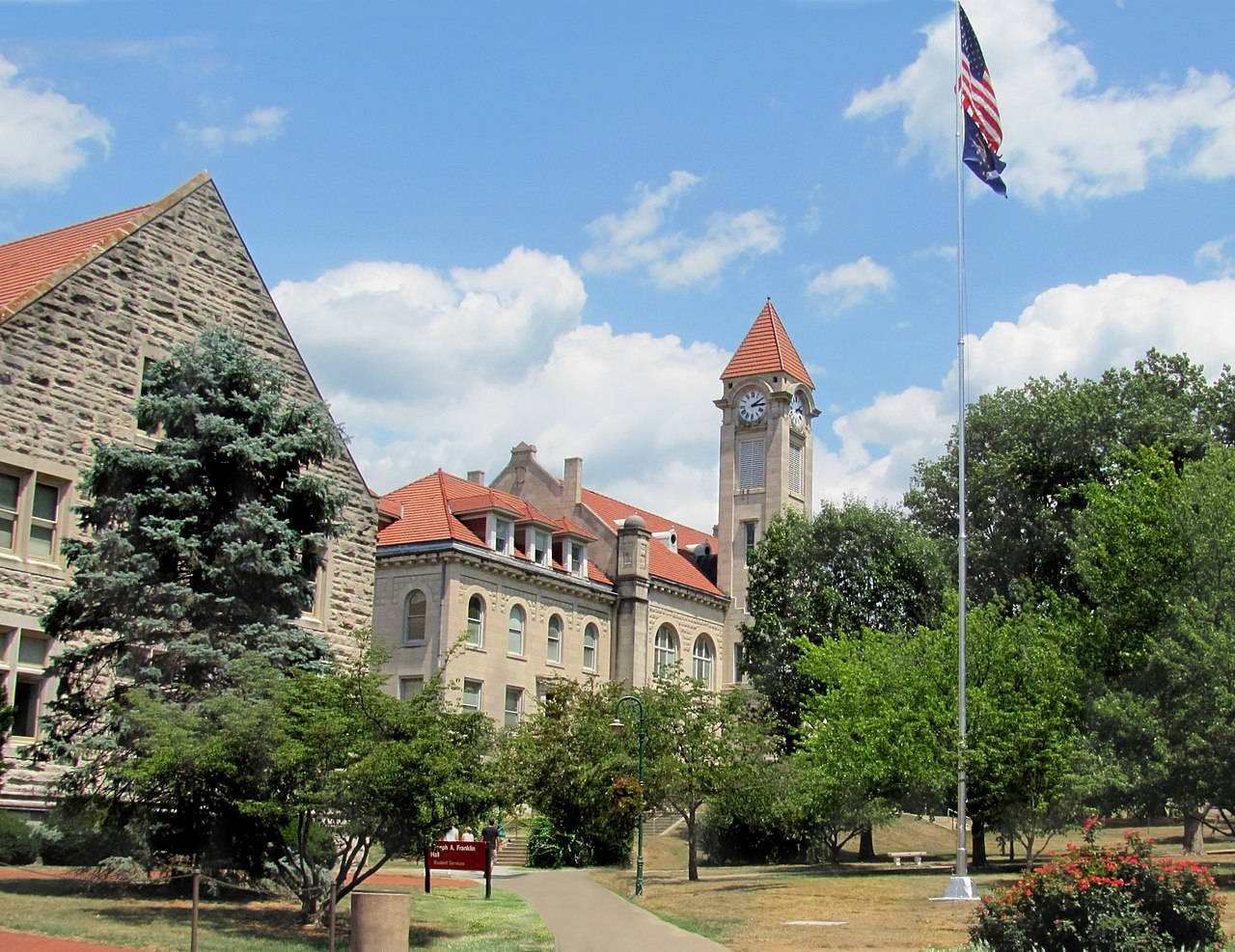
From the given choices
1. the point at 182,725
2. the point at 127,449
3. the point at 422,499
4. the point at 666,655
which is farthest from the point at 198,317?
the point at 666,655

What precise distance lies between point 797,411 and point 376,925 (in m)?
54.8

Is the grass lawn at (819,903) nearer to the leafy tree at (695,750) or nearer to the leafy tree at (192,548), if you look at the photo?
the leafy tree at (695,750)

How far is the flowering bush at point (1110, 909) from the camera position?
15.9m

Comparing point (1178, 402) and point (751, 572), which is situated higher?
point (1178, 402)

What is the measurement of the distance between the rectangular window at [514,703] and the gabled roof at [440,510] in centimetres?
598

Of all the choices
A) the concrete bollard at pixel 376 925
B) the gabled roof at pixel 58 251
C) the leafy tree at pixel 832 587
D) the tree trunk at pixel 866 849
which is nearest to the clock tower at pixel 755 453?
the leafy tree at pixel 832 587

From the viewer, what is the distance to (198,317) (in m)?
27.0

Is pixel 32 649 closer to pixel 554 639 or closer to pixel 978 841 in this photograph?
pixel 978 841

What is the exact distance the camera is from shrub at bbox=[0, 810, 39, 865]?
2144 centimetres

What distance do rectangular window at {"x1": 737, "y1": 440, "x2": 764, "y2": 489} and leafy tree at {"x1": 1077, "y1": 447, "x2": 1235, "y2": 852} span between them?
32.9 metres

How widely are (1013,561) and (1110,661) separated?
54.5 ft

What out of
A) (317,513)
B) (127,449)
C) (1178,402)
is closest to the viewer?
(127,449)

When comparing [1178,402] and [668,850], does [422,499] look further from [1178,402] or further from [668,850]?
[1178,402]

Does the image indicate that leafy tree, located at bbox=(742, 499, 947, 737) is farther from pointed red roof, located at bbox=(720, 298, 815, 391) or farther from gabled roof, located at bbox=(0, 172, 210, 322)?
gabled roof, located at bbox=(0, 172, 210, 322)
